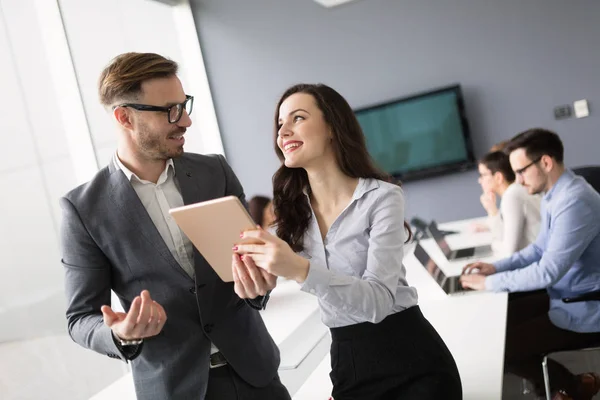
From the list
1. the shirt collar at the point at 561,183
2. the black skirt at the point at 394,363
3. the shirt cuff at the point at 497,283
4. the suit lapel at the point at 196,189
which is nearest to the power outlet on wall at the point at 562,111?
the shirt collar at the point at 561,183

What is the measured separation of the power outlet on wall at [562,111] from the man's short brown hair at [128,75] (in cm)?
543

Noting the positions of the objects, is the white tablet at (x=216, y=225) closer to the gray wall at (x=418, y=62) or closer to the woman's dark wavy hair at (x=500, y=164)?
the woman's dark wavy hair at (x=500, y=164)

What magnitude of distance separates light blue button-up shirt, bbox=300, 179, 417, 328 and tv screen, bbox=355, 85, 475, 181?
483cm

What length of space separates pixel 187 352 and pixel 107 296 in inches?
10.3

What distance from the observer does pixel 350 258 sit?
1749mm

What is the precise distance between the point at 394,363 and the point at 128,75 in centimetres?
103

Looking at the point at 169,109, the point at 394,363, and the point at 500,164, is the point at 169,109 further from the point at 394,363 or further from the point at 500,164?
the point at 500,164

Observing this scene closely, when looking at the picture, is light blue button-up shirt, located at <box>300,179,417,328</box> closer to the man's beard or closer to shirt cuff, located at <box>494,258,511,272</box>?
the man's beard

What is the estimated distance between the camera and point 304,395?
78.4 inches

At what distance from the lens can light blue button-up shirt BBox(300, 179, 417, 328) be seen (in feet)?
5.16

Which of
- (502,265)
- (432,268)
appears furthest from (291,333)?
(502,265)

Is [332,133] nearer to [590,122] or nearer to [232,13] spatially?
[590,122]

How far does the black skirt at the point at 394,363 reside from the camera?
169 centimetres

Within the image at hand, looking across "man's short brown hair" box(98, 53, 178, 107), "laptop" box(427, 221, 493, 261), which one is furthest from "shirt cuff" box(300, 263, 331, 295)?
"laptop" box(427, 221, 493, 261)
